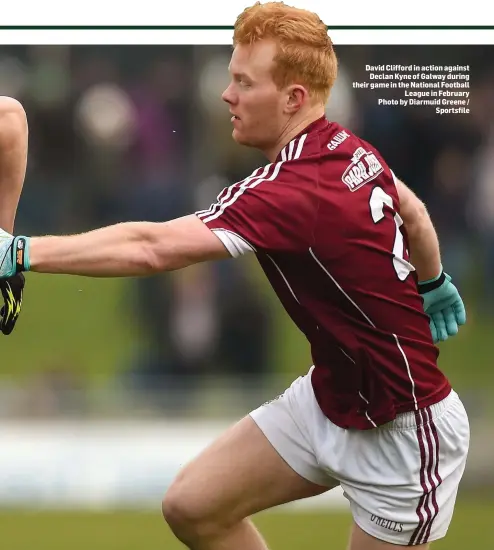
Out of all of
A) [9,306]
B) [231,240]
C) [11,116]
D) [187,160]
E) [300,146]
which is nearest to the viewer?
[231,240]

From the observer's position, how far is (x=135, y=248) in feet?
6.74

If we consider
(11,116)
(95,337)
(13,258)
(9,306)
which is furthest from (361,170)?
(95,337)

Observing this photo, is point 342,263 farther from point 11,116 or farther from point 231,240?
point 11,116

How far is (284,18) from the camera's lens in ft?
7.39

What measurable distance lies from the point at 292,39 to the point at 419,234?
638mm

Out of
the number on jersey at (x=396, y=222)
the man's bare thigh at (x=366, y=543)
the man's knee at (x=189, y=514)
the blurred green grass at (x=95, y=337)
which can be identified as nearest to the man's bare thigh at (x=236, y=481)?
the man's knee at (x=189, y=514)

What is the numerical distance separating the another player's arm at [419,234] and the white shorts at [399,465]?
36 cm

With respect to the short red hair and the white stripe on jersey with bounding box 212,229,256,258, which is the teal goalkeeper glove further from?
the short red hair

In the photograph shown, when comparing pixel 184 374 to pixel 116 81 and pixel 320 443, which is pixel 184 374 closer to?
pixel 116 81

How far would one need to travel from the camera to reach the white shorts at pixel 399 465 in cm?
237

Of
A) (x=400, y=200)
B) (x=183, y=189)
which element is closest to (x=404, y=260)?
(x=400, y=200)

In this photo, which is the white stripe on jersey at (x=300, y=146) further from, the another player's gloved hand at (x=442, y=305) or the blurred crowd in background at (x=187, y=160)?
the blurred crowd in background at (x=187, y=160)

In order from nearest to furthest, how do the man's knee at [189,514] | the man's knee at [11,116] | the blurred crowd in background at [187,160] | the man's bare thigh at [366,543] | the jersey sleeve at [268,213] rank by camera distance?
the jersey sleeve at [268,213]
the man's bare thigh at [366,543]
the man's knee at [189,514]
the man's knee at [11,116]
the blurred crowd in background at [187,160]

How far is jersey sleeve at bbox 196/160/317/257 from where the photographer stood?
208cm
